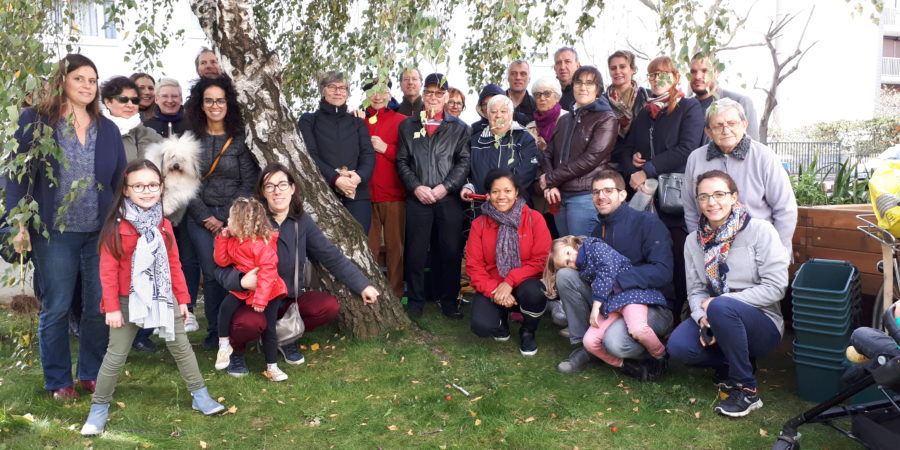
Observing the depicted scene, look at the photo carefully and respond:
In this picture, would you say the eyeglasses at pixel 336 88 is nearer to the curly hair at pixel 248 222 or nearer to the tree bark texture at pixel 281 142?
the tree bark texture at pixel 281 142

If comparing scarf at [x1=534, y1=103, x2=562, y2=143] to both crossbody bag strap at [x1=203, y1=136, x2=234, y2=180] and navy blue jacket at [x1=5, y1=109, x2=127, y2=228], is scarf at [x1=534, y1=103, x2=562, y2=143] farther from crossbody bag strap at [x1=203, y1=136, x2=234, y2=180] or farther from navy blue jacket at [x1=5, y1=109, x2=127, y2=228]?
navy blue jacket at [x1=5, y1=109, x2=127, y2=228]

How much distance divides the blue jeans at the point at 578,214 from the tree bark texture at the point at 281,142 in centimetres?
131

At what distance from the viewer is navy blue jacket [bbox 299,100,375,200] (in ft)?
17.3

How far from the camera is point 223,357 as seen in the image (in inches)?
169

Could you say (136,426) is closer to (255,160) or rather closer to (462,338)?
(255,160)

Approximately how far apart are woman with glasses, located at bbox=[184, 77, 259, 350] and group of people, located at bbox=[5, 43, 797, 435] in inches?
0.5

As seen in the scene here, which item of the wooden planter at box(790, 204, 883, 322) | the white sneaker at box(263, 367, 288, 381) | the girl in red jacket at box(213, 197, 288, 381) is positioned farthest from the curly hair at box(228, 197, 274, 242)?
the wooden planter at box(790, 204, 883, 322)

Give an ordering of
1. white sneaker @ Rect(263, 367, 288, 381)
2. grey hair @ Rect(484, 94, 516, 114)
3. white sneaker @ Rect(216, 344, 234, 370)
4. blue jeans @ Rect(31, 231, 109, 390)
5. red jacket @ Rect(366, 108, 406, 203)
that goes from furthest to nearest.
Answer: red jacket @ Rect(366, 108, 406, 203)
grey hair @ Rect(484, 94, 516, 114)
white sneaker @ Rect(216, 344, 234, 370)
white sneaker @ Rect(263, 367, 288, 381)
blue jeans @ Rect(31, 231, 109, 390)

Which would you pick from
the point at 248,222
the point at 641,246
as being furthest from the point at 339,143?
the point at 641,246

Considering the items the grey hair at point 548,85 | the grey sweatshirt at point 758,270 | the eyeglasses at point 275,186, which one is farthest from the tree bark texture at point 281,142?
the grey sweatshirt at point 758,270

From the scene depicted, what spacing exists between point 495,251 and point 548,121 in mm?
1237

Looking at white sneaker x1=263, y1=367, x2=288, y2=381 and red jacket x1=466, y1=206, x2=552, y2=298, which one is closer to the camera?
A: white sneaker x1=263, y1=367, x2=288, y2=381

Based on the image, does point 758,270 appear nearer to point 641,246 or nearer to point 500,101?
point 641,246

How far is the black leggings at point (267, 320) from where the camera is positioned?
13.8 feet
